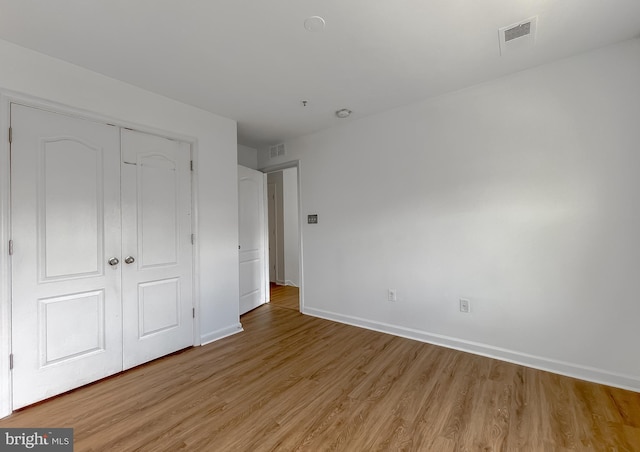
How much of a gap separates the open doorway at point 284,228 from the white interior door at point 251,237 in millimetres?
1542

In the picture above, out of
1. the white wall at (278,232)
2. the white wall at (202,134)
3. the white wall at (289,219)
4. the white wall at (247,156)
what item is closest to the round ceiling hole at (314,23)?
the white wall at (202,134)

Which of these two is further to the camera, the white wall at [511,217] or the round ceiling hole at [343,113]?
the round ceiling hole at [343,113]

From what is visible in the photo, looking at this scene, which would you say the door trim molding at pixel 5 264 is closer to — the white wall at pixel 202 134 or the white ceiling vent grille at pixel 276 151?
the white wall at pixel 202 134

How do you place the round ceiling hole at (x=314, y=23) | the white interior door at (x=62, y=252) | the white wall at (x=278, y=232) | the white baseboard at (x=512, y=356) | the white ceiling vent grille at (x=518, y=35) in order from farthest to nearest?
the white wall at (x=278, y=232) < the white baseboard at (x=512, y=356) < the white interior door at (x=62, y=252) < the white ceiling vent grille at (x=518, y=35) < the round ceiling hole at (x=314, y=23)

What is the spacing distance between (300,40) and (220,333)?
117 inches

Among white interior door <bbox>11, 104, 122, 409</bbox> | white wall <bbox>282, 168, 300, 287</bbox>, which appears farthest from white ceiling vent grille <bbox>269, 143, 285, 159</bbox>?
white interior door <bbox>11, 104, 122, 409</bbox>

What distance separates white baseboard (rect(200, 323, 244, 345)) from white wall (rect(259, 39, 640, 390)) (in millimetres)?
1359

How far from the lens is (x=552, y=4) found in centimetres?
167

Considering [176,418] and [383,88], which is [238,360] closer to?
[176,418]

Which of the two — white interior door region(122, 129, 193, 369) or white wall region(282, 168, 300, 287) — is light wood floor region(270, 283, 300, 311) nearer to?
white wall region(282, 168, 300, 287)

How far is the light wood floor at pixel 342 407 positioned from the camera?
1.60 m

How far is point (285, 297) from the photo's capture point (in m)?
4.92

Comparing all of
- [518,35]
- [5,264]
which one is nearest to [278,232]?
[5,264]

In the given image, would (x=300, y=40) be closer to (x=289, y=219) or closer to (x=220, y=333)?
(x=220, y=333)
